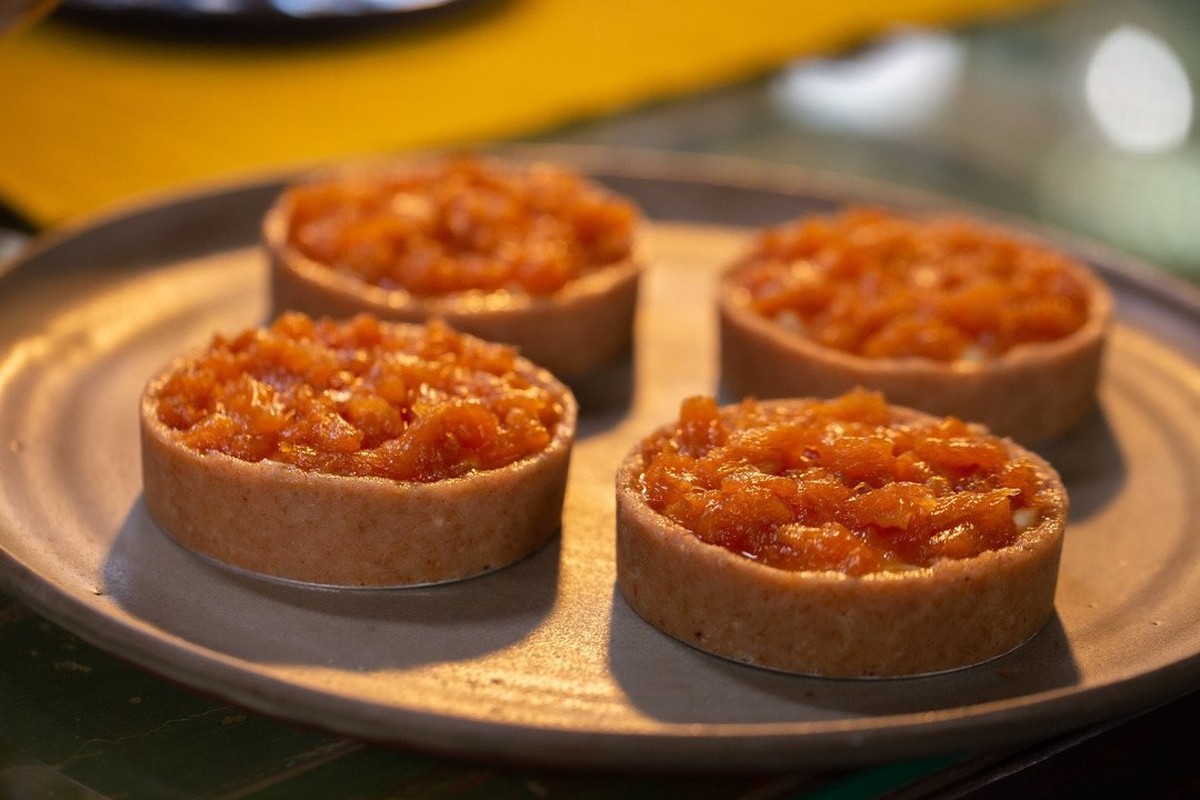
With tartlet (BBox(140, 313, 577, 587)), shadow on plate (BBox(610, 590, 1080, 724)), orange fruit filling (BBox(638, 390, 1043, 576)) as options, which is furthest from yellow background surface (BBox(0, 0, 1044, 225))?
shadow on plate (BBox(610, 590, 1080, 724))

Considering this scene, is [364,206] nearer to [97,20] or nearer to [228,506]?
[228,506]

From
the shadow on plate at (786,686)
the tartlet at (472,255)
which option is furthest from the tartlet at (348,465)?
the tartlet at (472,255)

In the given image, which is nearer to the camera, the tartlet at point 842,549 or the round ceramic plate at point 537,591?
the round ceramic plate at point 537,591

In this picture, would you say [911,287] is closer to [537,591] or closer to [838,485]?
[838,485]

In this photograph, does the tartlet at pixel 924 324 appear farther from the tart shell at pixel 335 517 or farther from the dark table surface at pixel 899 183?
the dark table surface at pixel 899 183

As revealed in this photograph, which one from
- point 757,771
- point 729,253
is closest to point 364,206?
point 729,253

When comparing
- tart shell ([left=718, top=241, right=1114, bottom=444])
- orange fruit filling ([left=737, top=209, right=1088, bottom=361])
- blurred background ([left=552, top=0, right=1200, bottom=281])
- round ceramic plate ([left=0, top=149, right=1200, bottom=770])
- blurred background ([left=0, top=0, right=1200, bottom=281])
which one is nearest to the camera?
round ceramic plate ([left=0, top=149, right=1200, bottom=770])

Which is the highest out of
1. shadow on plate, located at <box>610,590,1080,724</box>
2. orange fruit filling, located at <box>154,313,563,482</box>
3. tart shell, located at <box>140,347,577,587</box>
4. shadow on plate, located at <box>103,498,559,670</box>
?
orange fruit filling, located at <box>154,313,563,482</box>

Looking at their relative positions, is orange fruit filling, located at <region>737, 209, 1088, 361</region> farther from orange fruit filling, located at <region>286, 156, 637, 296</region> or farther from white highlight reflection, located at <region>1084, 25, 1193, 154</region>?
white highlight reflection, located at <region>1084, 25, 1193, 154</region>
